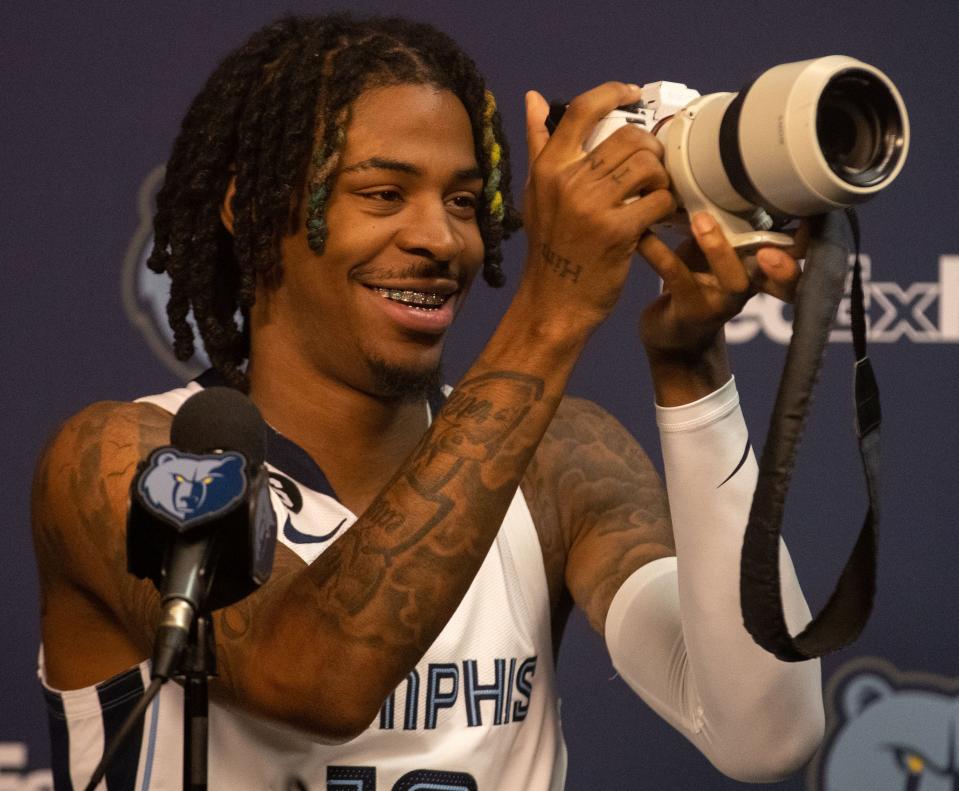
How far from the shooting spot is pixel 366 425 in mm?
1575

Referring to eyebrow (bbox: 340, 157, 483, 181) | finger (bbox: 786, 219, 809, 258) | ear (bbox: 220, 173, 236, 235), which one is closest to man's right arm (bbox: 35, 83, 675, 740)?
finger (bbox: 786, 219, 809, 258)

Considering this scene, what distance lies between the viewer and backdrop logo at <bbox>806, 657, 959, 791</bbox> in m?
2.04

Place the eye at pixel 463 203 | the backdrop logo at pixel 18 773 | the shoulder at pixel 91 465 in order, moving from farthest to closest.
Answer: the backdrop logo at pixel 18 773
the eye at pixel 463 203
the shoulder at pixel 91 465

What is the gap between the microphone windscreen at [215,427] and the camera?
914mm

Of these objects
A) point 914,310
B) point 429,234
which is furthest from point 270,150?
point 914,310

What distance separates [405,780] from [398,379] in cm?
38

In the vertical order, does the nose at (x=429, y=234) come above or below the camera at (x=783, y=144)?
below

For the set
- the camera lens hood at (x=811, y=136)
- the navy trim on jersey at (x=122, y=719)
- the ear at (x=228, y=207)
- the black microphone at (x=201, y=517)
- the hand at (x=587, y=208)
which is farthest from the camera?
the ear at (x=228, y=207)

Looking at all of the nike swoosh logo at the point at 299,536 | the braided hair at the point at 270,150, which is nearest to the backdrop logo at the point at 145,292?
the braided hair at the point at 270,150

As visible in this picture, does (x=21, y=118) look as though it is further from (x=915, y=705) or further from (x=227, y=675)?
(x=915, y=705)

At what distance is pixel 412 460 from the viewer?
1.20 m

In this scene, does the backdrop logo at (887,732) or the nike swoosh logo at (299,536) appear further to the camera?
the backdrop logo at (887,732)

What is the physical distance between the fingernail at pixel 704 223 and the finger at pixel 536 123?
0.14 meters

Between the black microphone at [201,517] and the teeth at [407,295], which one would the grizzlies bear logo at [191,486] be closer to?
the black microphone at [201,517]
